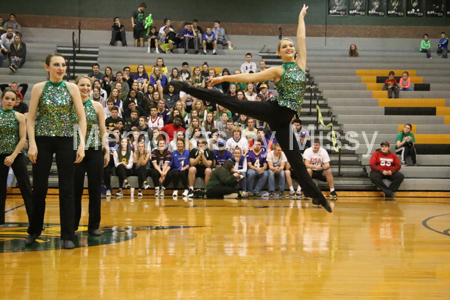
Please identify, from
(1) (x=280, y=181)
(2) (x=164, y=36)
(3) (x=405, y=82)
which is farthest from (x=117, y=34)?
(3) (x=405, y=82)

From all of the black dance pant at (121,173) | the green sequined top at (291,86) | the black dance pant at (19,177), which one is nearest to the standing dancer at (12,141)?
the black dance pant at (19,177)

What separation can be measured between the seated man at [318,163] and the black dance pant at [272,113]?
16.2 feet

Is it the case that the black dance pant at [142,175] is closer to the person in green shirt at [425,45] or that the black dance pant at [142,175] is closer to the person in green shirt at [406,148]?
the person in green shirt at [406,148]

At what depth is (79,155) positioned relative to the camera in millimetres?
4441

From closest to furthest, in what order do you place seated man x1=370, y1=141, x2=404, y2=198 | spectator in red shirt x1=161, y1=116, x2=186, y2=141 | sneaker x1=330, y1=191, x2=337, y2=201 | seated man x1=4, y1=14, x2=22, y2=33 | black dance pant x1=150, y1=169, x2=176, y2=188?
sneaker x1=330, y1=191, x2=337, y2=201
black dance pant x1=150, y1=169, x2=176, y2=188
seated man x1=370, y1=141, x2=404, y2=198
spectator in red shirt x1=161, y1=116, x2=186, y2=141
seated man x1=4, y1=14, x2=22, y2=33

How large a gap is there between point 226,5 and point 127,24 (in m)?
3.62

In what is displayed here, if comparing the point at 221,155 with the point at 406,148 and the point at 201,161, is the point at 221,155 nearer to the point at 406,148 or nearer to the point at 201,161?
the point at 201,161

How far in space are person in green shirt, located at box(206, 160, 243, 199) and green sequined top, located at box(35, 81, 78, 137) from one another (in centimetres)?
492

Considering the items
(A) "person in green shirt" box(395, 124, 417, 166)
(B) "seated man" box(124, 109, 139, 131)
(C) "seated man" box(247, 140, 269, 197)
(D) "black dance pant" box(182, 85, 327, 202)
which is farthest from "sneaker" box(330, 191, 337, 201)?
(D) "black dance pant" box(182, 85, 327, 202)

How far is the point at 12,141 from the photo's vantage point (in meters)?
5.40

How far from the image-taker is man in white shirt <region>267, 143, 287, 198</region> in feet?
31.6

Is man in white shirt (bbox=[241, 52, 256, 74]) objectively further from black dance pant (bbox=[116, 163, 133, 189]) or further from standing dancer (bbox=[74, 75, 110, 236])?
standing dancer (bbox=[74, 75, 110, 236])

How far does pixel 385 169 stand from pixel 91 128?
691 centimetres

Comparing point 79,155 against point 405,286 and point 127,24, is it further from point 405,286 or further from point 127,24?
point 127,24
